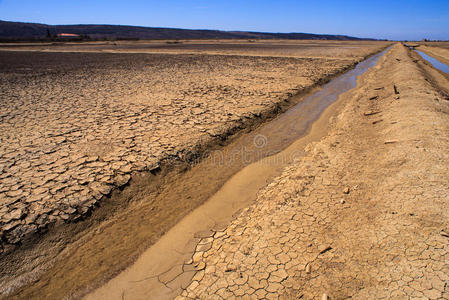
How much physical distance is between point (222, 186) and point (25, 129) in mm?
4071

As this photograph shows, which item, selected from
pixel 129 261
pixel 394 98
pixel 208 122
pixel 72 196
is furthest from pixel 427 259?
pixel 394 98

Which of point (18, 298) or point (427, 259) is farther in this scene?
point (18, 298)

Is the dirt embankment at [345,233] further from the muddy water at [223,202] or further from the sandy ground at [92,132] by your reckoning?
the sandy ground at [92,132]

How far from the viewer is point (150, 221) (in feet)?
9.68

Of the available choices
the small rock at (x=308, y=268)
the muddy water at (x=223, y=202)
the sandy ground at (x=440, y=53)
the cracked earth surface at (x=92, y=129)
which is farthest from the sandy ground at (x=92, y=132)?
the sandy ground at (x=440, y=53)

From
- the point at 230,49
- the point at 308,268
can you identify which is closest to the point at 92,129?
the point at 308,268

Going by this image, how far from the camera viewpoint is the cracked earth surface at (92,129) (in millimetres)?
2973

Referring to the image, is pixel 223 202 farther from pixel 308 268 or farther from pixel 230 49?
pixel 230 49

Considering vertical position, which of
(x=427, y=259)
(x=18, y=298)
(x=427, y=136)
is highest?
(x=427, y=136)

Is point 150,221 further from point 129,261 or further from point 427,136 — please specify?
point 427,136

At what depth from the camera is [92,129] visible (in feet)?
16.2

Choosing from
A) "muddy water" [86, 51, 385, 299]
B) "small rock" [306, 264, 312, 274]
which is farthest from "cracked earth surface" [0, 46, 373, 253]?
"small rock" [306, 264, 312, 274]

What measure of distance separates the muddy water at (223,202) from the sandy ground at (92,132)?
212 millimetres

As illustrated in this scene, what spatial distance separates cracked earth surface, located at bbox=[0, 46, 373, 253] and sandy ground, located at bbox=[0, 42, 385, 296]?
1cm
